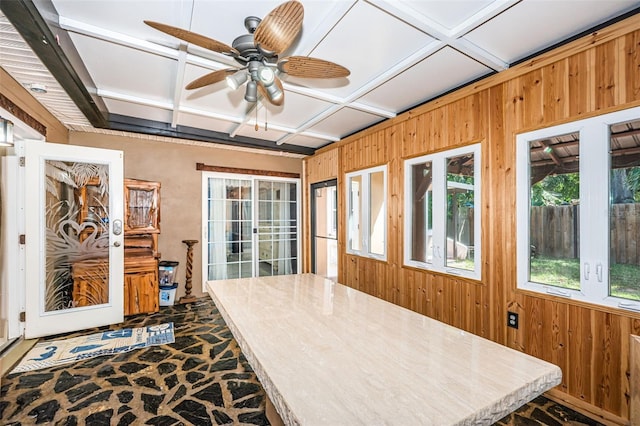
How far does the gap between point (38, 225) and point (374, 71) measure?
375cm

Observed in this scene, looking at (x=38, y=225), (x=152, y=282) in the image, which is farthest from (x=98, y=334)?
(x=38, y=225)

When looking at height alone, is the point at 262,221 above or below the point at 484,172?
below

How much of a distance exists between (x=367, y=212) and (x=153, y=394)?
302cm

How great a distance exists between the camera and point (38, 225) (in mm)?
3139

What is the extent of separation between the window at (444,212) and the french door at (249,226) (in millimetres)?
2737

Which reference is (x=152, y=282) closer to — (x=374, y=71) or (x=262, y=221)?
(x=262, y=221)

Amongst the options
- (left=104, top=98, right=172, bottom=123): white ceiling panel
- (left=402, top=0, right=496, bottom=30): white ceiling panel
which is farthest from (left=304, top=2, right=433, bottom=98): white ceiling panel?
(left=104, top=98, right=172, bottom=123): white ceiling panel

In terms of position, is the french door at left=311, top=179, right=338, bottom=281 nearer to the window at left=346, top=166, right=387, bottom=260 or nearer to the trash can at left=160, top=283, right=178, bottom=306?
the window at left=346, top=166, right=387, bottom=260

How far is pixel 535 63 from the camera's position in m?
2.24

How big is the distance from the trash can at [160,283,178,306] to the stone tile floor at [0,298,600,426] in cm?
141

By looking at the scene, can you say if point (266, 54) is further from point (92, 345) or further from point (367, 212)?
point (92, 345)

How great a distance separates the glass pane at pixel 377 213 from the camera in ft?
12.7

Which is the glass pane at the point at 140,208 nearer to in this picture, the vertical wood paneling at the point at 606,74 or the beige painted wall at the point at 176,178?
the beige painted wall at the point at 176,178

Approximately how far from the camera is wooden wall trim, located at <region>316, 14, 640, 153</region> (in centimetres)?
184
